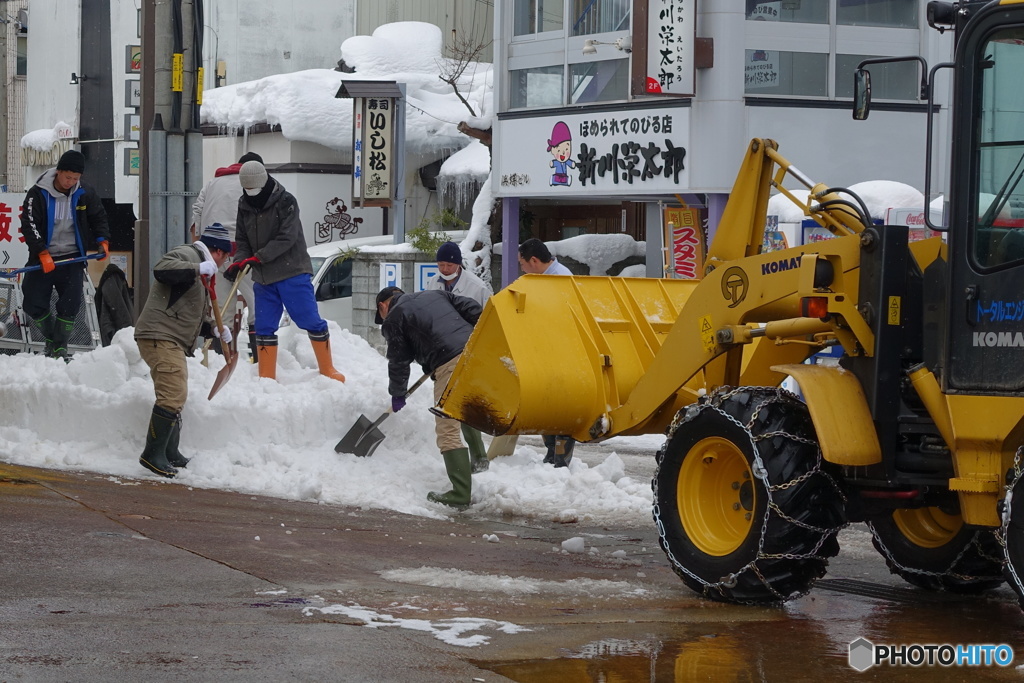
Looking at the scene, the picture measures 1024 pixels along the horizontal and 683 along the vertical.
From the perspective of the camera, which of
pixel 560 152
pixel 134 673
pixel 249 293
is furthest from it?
pixel 560 152

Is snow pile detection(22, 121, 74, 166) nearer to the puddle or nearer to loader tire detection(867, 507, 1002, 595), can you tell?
loader tire detection(867, 507, 1002, 595)

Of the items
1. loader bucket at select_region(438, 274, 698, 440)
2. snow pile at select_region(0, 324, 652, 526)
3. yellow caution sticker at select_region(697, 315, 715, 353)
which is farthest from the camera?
snow pile at select_region(0, 324, 652, 526)

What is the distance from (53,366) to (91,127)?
2368 cm

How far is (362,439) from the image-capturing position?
9805mm

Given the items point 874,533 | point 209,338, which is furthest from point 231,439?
point 874,533

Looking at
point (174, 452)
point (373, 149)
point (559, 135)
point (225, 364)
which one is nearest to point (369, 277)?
point (373, 149)

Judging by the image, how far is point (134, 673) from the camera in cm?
460

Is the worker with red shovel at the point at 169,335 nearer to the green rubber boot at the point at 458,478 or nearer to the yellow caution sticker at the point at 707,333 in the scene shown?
the green rubber boot at the point at 458,478

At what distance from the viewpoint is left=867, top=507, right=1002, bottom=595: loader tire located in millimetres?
6527

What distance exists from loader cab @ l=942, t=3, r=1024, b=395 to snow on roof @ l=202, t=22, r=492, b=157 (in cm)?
2022

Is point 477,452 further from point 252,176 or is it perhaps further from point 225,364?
point 252,176

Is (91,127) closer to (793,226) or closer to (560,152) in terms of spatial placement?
(560,152)

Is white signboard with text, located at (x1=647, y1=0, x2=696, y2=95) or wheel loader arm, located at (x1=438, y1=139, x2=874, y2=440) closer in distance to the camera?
wheel loader arm, located at (x1=438, y1=139, x2=874, y2=440)

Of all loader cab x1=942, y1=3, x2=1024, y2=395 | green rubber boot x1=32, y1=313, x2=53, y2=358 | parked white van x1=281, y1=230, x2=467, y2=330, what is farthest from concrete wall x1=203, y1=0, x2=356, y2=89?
loader cab x1=942, y1=3, x2=1024, y2=395
